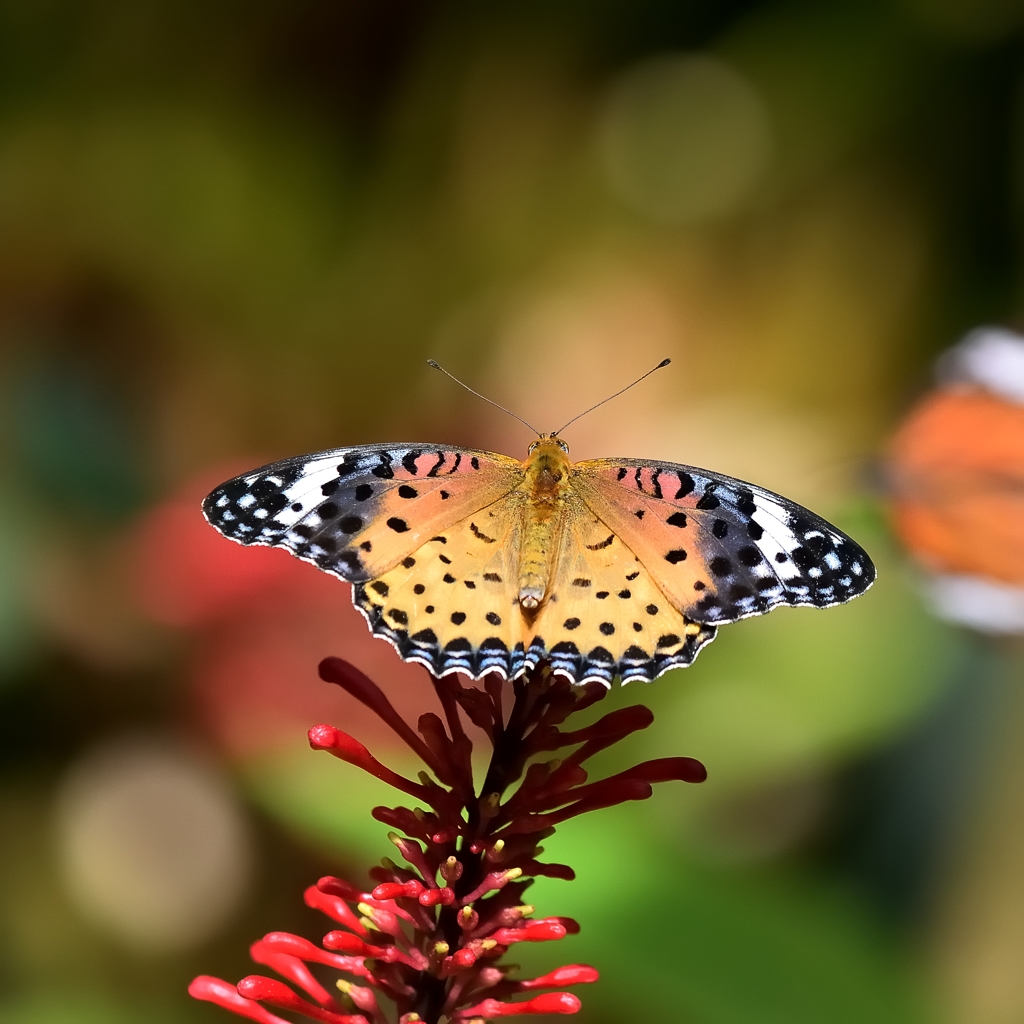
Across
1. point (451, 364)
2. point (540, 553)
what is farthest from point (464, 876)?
point (451, 364)

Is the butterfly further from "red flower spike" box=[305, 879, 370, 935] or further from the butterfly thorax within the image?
"red flower spike" box=[305, 879, 370, 935]

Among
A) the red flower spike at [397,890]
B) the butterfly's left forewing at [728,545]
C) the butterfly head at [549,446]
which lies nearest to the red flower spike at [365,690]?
the red flower spike at [397,890]

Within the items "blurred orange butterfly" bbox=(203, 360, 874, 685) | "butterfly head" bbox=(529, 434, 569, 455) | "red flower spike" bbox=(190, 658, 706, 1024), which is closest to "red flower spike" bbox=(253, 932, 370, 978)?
"red flower spike" bbox=(190, 658, 706, 1024)

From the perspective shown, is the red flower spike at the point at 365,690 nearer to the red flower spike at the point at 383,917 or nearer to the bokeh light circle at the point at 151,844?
the red flower spike at the point at 383,917

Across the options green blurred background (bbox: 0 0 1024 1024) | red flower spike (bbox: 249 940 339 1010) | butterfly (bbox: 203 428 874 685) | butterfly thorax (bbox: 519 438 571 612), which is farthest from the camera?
green blurred background (bbox: 0 0 1024 1024)

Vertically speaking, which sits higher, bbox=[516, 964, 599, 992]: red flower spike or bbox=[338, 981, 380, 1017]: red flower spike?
bbox=[516, 964, 599, 992]: red flower spike

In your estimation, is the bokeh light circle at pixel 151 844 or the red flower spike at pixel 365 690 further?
the bokeh light circle at pixel 151 844

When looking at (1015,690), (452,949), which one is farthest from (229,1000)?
(1015,690)
